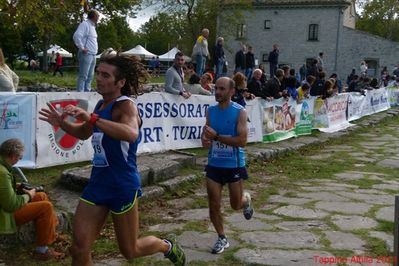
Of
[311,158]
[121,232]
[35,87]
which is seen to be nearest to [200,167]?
[311,158]

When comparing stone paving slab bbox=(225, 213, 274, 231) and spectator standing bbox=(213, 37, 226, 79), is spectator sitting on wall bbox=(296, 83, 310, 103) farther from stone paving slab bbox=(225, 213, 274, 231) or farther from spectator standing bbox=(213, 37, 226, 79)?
stone paving slab bbox=(225, 213, 274, 231)

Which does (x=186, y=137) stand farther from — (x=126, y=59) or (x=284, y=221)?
(x=126, y=59)

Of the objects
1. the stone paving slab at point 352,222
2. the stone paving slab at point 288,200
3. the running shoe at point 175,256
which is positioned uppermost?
the running shoe at point 175,256

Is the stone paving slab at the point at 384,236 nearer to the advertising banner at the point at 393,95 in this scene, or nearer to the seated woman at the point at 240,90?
the seated woman at the point at 240,90

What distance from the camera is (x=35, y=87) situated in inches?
594

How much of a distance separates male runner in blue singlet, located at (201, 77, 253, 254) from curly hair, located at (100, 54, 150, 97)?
4.37 feet

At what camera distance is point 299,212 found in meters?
6.50

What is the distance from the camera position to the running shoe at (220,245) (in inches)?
195

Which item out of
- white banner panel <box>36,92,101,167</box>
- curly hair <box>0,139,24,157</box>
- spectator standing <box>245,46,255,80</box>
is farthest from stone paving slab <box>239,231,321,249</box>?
spectator standing <box>245,46,255,80</box>

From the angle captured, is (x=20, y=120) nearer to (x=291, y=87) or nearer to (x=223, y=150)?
(x=223, y=150)

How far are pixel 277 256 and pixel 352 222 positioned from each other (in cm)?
162

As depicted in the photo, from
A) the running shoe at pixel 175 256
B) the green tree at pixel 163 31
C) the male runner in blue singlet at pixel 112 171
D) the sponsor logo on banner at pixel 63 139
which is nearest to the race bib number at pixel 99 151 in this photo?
the male runner in blue singlet at pixel 112 171

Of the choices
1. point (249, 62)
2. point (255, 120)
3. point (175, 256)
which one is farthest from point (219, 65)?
point (175, 256)

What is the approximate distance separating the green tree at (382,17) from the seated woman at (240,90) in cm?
5793
